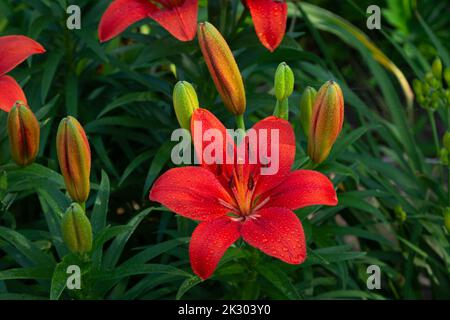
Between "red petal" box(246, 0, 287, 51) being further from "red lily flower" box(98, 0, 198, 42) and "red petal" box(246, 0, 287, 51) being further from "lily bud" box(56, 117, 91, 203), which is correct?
"lily bud" box(56, 117, 91, 203)

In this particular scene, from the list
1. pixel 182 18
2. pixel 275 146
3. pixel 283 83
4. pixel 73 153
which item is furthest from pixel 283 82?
pixel 73 153

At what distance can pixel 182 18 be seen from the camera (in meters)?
1.43

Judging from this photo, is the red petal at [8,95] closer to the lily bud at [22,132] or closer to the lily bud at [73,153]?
the lily bud at [22,132]

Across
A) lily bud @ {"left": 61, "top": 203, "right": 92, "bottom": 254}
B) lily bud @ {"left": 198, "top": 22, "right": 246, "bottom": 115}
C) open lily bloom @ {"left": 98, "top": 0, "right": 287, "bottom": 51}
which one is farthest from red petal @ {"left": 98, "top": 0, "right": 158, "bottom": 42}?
lily bud @ {"left": 61, "top": 203, "right": 92, "bottom": 254}

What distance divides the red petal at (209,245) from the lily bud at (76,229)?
149mm

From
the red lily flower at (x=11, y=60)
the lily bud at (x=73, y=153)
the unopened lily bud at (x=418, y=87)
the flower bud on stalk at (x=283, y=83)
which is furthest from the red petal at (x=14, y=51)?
the unopened lily bud at (x=418, y=87)

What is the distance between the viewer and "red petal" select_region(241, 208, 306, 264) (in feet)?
3.84

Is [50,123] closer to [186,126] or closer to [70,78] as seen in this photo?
[70,78]

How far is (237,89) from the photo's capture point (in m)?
1.28

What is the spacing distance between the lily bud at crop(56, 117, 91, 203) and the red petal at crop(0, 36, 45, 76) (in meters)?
0.24

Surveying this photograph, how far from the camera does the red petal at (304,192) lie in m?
1.22

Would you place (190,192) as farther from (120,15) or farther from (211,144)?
(120,15)
